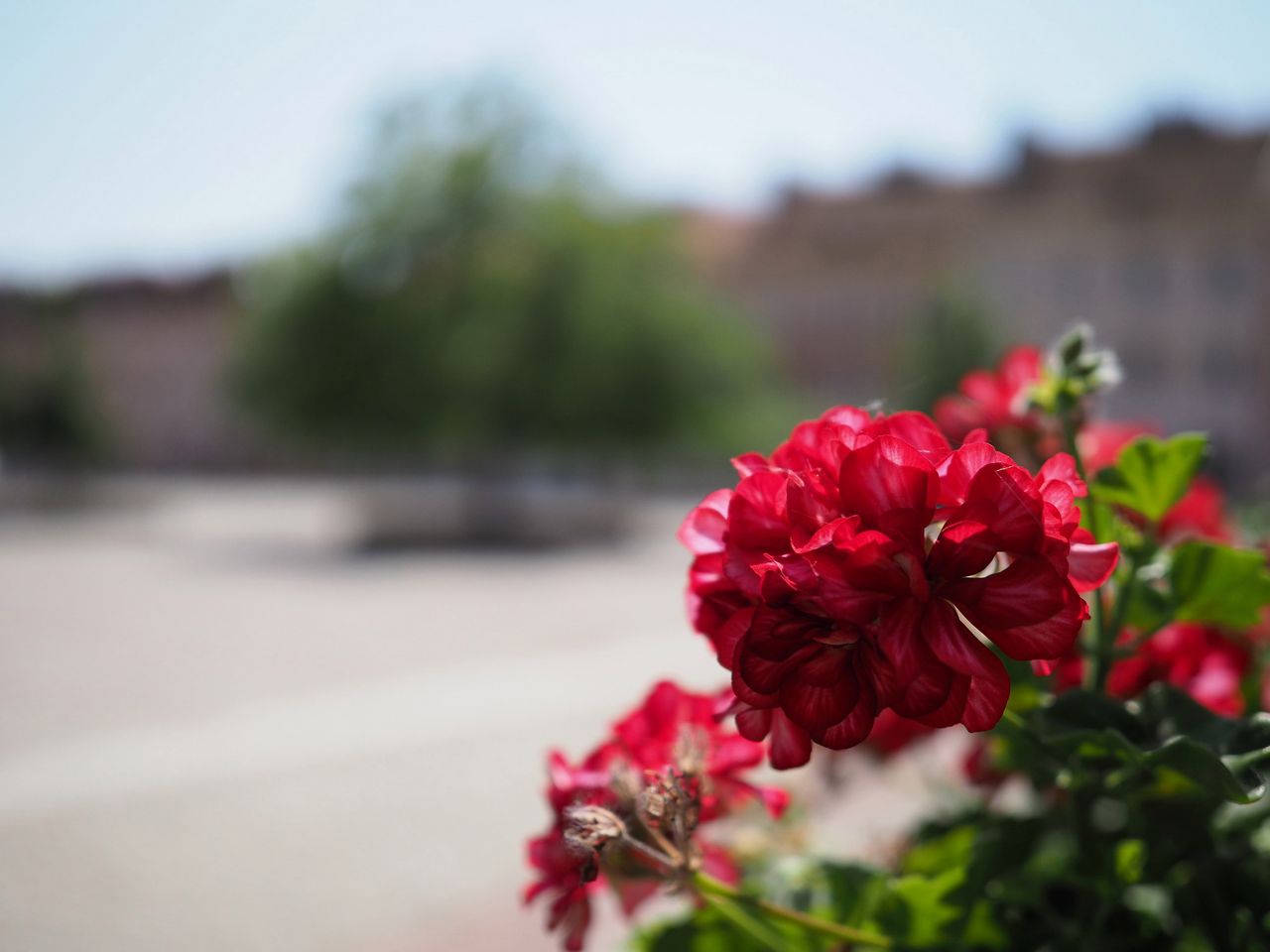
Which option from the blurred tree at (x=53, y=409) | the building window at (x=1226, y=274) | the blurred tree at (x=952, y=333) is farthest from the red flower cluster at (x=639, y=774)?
the building window at (x=1226, y=274)

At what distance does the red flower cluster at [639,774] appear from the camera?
2.72 feet

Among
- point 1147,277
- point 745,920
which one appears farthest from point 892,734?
point 1147,277

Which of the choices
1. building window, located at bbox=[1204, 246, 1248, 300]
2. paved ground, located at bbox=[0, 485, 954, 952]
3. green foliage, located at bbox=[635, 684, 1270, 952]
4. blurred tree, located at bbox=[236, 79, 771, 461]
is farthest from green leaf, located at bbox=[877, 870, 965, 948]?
building window, located at bbox=[1204, 246, 1248, 300]

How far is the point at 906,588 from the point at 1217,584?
367 mm

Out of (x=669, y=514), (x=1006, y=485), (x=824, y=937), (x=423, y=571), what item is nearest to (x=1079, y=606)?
(x=1006, y=485)

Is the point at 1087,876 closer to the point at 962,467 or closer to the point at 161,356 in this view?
the point at 962,467

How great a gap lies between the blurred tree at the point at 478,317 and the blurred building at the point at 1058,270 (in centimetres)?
986

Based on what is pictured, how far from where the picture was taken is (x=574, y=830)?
717mm

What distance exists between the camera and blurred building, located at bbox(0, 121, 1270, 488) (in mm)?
29359

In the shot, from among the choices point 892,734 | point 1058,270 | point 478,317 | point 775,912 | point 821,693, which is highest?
point 821,693

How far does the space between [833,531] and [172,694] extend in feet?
24.8

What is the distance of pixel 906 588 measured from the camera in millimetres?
603

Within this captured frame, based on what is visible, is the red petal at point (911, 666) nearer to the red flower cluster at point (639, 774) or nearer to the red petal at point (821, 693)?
the red petal at point (821, 693)

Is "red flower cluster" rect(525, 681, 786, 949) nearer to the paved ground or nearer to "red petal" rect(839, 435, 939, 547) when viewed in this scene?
"red petal" rect(839, 435, 939, 547)
